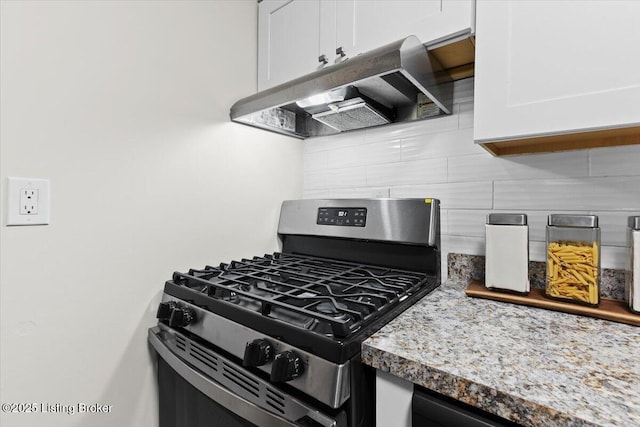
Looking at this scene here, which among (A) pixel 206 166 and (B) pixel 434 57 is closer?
(B) pixel 434 57

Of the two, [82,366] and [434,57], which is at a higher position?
[434,57]

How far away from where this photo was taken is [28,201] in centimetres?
82

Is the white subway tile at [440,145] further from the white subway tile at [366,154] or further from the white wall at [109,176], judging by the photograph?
the white wall at [109,176]

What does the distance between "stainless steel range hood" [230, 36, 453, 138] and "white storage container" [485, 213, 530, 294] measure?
452 millimetres

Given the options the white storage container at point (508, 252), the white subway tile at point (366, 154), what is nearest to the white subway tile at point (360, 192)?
the white subway tile at point (366, 154)

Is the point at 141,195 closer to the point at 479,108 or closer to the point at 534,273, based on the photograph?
the point at 479,108

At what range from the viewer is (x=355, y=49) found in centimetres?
106

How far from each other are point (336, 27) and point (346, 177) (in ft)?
2.03

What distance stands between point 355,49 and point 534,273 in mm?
929

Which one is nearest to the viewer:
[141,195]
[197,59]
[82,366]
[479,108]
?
[479,108]

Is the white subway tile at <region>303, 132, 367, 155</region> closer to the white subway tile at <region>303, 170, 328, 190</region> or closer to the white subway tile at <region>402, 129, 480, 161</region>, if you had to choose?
the white subway tile at <region>303, 170, 328, 190</region>

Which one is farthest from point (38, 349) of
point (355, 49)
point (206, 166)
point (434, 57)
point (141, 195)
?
point (434, 57)

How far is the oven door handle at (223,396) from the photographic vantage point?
2.16ft

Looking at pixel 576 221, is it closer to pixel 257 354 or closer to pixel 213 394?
pixel 257 354
